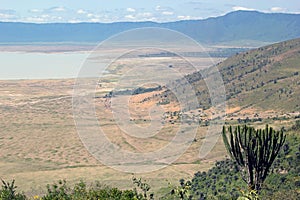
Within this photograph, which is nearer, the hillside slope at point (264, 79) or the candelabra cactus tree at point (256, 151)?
the candelabra cactus tree at point (256, 151)

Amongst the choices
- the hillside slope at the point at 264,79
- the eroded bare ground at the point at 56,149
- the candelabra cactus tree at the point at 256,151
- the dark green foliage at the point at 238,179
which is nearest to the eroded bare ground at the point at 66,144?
the eroded bare ground at the point at 56,149

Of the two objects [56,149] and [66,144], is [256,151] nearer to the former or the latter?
[56,149]

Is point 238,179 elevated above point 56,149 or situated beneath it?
situated beneath

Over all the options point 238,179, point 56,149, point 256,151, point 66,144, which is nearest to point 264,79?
point 66,144

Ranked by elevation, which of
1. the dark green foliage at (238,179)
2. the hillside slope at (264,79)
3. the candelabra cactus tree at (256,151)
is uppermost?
the hillside slope at (264,79)

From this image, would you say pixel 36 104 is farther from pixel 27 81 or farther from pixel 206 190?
pixel 206 190

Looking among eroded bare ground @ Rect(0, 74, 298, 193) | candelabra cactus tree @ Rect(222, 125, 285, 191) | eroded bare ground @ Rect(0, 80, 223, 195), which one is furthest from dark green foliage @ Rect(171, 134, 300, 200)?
candelabra cactus tree @ Rect(222, 125, 285, 191)

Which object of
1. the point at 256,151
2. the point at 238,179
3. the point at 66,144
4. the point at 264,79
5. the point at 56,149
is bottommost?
the point at 238,179

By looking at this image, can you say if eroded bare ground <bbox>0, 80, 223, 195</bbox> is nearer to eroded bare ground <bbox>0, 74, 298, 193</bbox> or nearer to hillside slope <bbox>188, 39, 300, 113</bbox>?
eroded bare ground <bbox>0, 74, 298, 193</bbox>

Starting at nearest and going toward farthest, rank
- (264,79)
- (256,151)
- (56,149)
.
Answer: (256,151), (56,149), (264,79)

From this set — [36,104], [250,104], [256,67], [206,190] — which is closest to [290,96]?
[250,104]

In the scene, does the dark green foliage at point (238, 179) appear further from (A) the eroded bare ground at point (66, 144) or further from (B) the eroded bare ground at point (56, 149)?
(B) the eroded bare ground at point (56, 149)

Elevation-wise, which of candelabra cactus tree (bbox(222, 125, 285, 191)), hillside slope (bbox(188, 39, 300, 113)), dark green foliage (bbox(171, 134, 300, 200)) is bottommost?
dark green foliage (bbox(171, 134, 300, 200))
